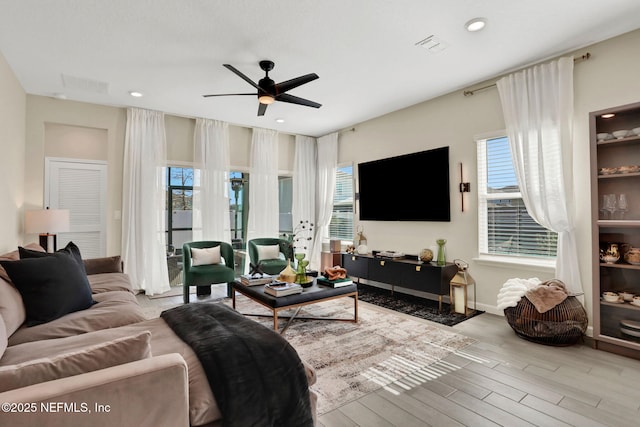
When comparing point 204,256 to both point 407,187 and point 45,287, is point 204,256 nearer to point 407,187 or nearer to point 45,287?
point 45,287

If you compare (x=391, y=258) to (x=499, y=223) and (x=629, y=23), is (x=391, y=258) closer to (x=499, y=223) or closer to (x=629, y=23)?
(x=499, y=223)

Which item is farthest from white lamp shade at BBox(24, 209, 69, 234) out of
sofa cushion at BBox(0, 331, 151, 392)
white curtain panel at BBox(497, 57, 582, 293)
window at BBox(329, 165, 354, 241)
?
white curtain panel at BBox(497, 57, 582, 293)

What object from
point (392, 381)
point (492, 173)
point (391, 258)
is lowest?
point (392, 381)

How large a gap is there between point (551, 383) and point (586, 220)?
171 centimetres

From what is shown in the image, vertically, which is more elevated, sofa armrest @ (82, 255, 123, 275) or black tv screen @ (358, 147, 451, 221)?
black tv screen @ (358, 147, 451, 221)

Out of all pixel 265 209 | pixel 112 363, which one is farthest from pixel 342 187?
pixel 112 363

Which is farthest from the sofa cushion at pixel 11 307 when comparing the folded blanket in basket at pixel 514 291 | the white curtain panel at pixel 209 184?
the folded blanket in basket at pixel 514 291

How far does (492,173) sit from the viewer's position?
13.1 feet

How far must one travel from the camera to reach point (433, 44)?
10.1 feet

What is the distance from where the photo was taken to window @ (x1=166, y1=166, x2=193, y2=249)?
17.8 ft

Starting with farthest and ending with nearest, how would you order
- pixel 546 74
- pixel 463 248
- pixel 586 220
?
pixel 463 248 → pixel 546 74 → pixel 586 220

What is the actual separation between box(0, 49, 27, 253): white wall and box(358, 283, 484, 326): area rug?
4.32 meters

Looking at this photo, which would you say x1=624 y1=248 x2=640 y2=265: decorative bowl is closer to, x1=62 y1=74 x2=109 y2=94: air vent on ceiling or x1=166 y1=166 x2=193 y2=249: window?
x1=166 y1=166 x2=193 y2=249: window

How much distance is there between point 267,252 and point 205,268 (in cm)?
104
